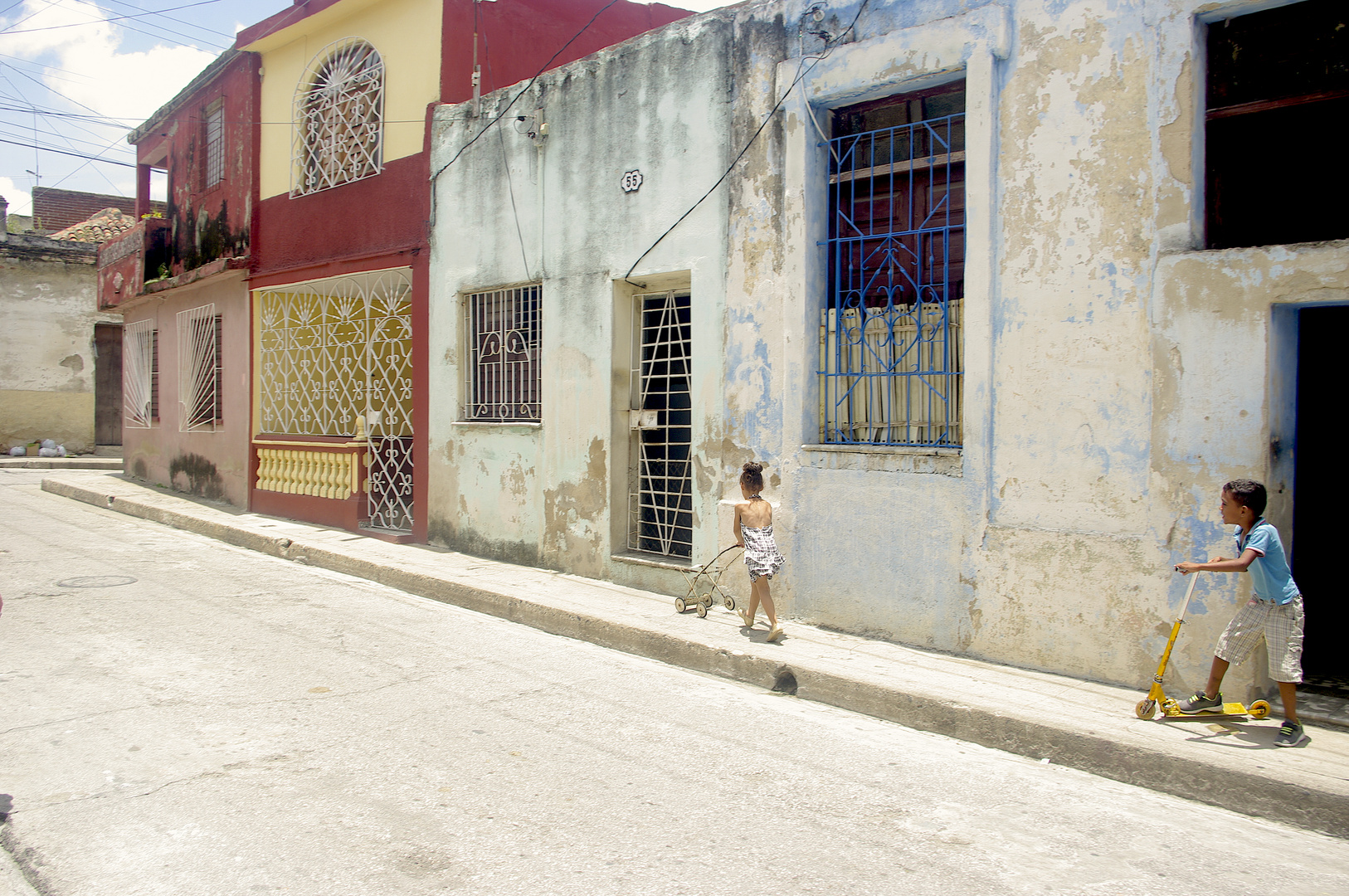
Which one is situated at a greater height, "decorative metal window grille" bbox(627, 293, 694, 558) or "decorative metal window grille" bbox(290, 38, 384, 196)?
"decorative metal window grille" bbox(290, 38, 384, 196)

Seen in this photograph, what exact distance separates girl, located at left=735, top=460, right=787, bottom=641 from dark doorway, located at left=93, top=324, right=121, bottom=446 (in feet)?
70.7

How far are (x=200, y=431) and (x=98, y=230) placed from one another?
12887 mm

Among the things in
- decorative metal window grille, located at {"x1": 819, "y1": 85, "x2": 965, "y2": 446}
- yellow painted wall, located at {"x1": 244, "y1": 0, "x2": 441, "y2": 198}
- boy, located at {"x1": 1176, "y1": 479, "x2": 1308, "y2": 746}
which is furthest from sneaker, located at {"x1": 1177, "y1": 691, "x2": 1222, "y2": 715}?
yellow painted wall, located at {"x1": 244, "y1": 0, "x2": 441, "y2": 198}

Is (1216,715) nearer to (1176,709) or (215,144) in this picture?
(1176,709)

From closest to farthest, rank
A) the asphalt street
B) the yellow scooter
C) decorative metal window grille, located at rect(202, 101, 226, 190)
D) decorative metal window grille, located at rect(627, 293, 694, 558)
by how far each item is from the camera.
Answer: the asphalt street, the yellow scooter, decorative metal window grille, located at rect(627, 293, 694, 558), decorative metal window grille, located at rect(202, 101, 226, 190)

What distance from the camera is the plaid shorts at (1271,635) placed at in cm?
421

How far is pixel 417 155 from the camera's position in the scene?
988 cm

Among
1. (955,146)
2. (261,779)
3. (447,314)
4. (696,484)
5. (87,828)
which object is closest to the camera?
(87,828)

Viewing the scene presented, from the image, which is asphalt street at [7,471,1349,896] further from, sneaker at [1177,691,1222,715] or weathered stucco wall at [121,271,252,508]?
weathered stucco wall at [121,271,252,508]

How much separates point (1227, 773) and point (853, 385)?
3.33 meters

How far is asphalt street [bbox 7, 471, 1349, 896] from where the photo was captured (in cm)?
304

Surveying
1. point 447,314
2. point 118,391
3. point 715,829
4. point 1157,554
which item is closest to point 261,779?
point 715,829

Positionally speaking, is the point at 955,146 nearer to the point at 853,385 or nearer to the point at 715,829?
the point at 853,385

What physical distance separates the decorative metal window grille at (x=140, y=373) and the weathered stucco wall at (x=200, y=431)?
0.54ft
